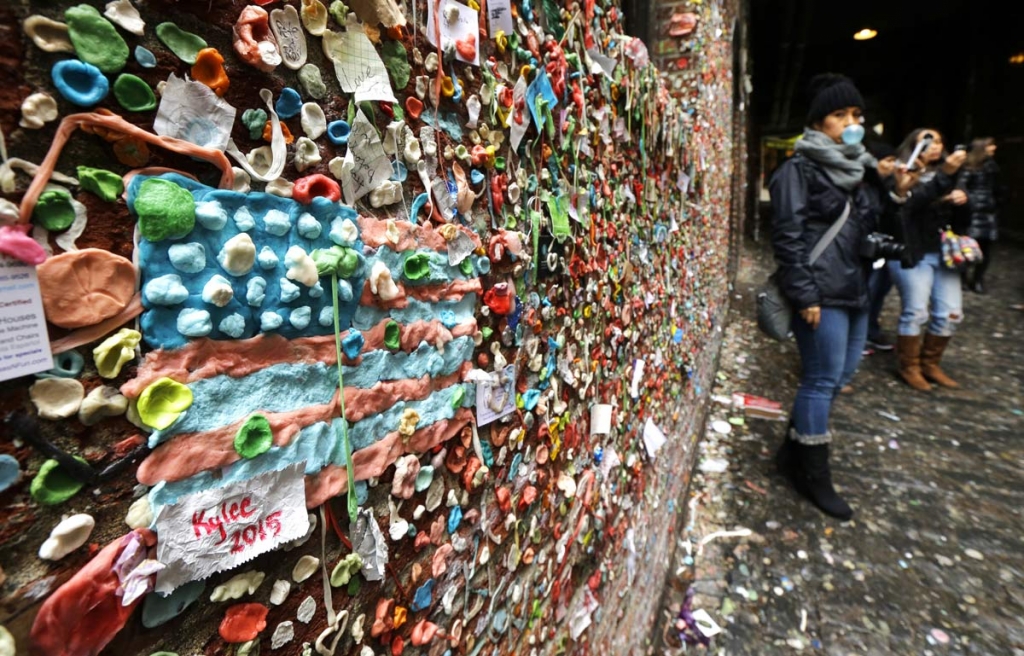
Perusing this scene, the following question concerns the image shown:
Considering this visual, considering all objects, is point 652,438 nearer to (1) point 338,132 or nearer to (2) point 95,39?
(1) point 338,132

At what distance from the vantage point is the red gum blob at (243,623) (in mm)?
419

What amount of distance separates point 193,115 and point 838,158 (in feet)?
7.55

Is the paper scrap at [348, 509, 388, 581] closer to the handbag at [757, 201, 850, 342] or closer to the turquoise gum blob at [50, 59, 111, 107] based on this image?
the turquoise gum blob at [50, 59, 111, 107]

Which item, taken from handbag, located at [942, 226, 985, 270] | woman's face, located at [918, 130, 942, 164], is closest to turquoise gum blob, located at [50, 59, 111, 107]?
woman's face, located at [918, 130, 942, 164]

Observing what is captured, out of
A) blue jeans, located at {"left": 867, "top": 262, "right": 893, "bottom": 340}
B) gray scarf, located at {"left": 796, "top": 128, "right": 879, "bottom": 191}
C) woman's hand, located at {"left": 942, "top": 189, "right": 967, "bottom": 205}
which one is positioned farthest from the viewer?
blue jeans, located at {"left": 867, "top": 262, "right": 893, "bottom": 340}

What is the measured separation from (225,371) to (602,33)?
1.19m

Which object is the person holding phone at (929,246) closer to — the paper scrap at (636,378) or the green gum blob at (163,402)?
the paper scrap at (636,378)

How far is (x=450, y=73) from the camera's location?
0.65 m

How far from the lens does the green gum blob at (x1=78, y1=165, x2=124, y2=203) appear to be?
1.05ft

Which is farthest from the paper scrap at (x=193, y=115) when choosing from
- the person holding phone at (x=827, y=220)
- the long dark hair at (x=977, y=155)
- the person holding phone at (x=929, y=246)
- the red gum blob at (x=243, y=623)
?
the long dark hair at (x=977, y=155)

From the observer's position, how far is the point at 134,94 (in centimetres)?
34

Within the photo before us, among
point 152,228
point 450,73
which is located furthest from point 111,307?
point 450,73

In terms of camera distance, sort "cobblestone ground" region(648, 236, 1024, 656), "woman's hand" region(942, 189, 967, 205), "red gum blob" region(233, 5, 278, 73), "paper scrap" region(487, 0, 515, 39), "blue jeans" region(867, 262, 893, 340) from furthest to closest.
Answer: "blue jeans" region(867, 262, 893, 340) → "woman's hand" region(942, 189, 967, 205) → "cobblestone ground" region(648, 236, 1024, 656) → "paper scrap" region(487, 0, 515, 39) → "red gum blob" region(233, 5, 278, 73)

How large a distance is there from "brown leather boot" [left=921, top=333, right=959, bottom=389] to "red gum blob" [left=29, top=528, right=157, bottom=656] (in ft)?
15.8
